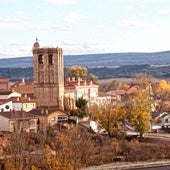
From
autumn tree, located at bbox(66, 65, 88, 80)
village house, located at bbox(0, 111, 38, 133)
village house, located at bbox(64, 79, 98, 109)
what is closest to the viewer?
village house, located at bbox(0, 111, 38, 133)

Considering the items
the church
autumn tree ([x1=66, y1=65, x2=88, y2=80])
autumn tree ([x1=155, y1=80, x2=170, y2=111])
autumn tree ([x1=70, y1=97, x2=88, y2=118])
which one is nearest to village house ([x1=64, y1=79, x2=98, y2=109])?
autumn tree ([x1=70, y1=97, x2=88, y2=118])

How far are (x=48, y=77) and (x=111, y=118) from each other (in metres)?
8.08

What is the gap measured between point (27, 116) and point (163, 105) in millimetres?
20877

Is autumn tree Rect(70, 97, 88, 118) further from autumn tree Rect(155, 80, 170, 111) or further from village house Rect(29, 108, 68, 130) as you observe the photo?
autumn tree Rect(155, 80, 170, 111)

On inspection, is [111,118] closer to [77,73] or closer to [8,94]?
[8,94]

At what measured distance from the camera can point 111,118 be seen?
47.6 m

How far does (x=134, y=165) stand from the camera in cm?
4356

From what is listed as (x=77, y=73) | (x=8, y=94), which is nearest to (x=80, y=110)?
(x=8, y=94)

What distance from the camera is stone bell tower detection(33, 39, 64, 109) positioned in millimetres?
53375

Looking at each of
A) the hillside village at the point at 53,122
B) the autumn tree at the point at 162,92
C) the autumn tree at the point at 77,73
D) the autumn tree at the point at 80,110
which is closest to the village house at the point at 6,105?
the hillside village at the point at 53,122

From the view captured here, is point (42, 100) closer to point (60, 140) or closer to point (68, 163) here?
point (60, 140)

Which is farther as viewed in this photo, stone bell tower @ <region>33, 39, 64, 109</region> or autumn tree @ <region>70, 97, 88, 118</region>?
stone bell tower @ <region>33, 39, 64, 109</region>

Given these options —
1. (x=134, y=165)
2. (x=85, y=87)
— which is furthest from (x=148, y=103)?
(x=85, y=87)

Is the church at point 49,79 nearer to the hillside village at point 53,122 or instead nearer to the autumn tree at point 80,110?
the hillside village at point 53,122
